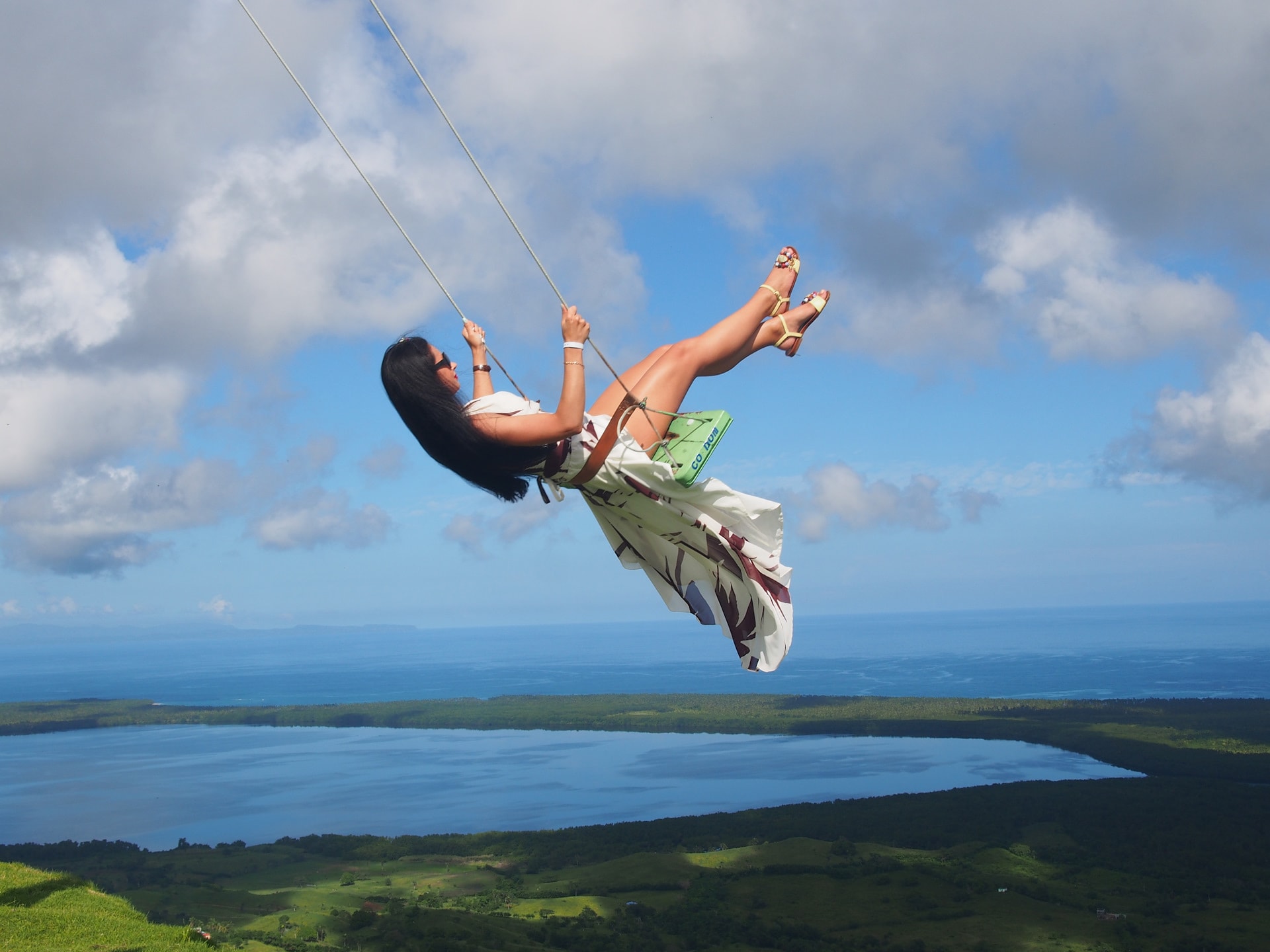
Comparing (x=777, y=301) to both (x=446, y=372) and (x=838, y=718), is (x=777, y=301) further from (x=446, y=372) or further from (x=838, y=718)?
(x=838, y=718)

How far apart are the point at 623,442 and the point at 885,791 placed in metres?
93.9

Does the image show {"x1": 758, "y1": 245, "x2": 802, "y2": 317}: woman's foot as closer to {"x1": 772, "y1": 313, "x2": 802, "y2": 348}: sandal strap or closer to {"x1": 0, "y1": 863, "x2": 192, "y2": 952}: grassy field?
{"x1": 772, "y1": 313, "x2": 802, "y2": 348}: sandal strap

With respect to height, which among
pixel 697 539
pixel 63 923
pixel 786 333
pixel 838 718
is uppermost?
pixel 786 333

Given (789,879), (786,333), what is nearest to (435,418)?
(786,333)

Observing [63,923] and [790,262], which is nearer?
[790,262]

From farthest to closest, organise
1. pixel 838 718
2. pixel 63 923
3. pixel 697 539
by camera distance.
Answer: pixel 838 718, pixel 63 923, pixel 697 539

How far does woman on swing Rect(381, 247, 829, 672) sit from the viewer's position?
302 centimetres

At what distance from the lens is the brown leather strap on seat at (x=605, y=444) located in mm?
3277

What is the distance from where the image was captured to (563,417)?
9.73ft

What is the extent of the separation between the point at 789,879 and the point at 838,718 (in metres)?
58.3

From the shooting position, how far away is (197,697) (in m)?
170

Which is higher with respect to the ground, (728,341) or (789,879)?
(728,341)

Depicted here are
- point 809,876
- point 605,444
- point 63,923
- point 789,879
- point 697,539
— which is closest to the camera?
point 605,444

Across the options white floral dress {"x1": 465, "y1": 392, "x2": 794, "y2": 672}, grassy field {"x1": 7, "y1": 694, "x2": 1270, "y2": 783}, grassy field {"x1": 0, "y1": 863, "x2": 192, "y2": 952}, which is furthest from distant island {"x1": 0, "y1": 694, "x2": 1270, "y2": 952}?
white floral dress {"x1": 465, "y1": 392, "x2": 794, "y2": 672}
